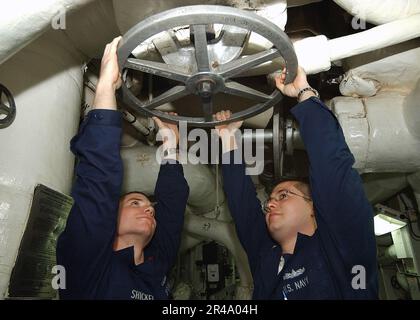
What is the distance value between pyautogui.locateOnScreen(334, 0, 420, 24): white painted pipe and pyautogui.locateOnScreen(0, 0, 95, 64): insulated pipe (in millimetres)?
776

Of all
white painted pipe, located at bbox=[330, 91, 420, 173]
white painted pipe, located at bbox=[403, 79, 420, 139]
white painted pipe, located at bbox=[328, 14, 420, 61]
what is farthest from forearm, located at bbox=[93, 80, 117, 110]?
white painted pipe, located at bbox=[403, 79, 420, 139]

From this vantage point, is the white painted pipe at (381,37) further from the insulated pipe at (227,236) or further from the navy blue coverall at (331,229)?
the insulated pipe at (227,236)

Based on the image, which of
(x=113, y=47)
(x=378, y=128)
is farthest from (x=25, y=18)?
(x=378, y=128)

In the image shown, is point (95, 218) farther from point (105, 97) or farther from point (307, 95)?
point (307, 95)

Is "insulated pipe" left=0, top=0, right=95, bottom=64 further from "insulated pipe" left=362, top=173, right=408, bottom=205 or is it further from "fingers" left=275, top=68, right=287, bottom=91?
"insulated pipe" left=362, top=173, right=408, bottom=205

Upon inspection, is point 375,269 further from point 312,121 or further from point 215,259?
point 215,259

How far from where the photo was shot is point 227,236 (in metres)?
2.41

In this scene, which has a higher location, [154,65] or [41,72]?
[41,72]

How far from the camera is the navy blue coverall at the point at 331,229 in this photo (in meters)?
0.97

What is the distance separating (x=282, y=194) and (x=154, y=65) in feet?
2.60

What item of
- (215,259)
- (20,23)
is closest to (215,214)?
(215,259)

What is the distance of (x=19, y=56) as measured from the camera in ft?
3.38

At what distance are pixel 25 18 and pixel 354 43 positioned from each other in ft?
3.10
